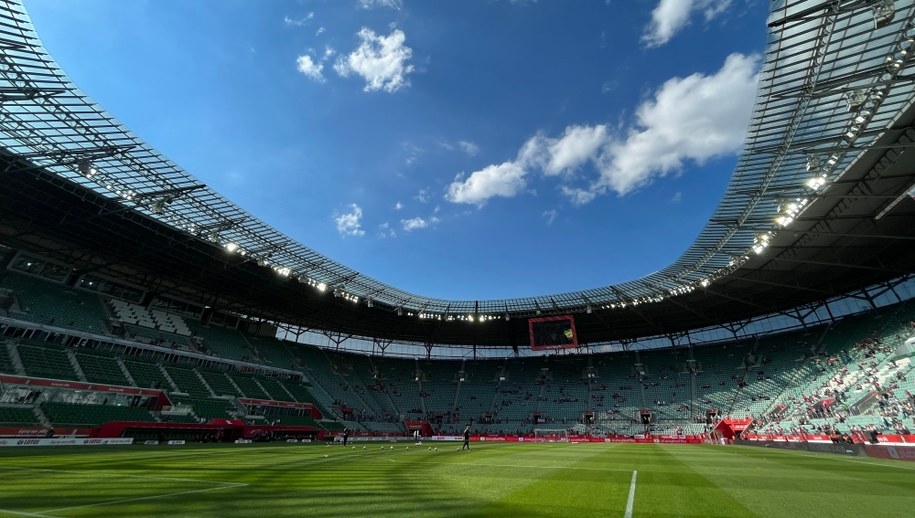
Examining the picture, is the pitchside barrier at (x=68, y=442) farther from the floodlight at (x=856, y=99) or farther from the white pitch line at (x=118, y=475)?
the floodlight at (x=856, y=99)

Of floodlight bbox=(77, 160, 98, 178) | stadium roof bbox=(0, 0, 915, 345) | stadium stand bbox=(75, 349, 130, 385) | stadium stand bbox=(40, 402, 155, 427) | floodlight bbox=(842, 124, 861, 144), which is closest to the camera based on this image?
stadium roof bbox=(0, 0, 915, 345)

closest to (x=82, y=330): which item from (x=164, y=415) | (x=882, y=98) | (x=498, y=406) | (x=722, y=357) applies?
(x=164, y=415)

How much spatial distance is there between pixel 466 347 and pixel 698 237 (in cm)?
→ 4665

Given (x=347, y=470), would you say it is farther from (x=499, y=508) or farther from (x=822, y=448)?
(x=822, y=448)

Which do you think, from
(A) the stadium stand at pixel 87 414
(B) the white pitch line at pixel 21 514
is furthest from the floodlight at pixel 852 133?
(A) the stadium stand at pixel 87 414

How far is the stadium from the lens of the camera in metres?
12.4

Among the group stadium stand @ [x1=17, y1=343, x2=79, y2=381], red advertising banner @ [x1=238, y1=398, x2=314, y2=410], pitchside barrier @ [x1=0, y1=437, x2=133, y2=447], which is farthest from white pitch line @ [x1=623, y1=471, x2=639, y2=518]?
red advertising banner @ [x1=238, y1=398, x2=314, y2=410]

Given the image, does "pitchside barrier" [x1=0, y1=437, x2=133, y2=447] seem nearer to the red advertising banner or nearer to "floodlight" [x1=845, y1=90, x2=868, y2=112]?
the red advertising banner

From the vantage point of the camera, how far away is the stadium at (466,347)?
40.6ft

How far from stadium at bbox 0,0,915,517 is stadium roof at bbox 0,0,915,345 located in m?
0.21

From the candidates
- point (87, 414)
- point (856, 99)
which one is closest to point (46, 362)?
point (87, 414)

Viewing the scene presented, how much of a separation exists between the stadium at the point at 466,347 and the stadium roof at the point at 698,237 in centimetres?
21

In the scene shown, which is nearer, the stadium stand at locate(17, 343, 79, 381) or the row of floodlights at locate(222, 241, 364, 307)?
the stadium stand at locate(17, 343, 79, 381)

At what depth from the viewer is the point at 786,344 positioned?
54031 mm
